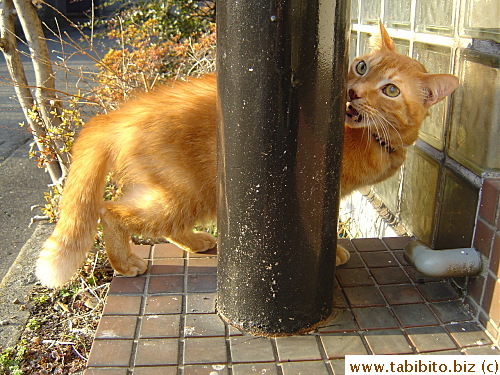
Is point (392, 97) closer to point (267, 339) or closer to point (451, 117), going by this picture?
point (451, 117)

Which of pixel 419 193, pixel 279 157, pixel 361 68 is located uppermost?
pixel 361 68

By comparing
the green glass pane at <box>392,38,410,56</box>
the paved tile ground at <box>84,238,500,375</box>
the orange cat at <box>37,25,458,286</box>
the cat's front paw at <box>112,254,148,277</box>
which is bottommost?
the paved tile ground at <box>84,238,500,375</box>

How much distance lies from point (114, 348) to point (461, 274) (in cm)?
159

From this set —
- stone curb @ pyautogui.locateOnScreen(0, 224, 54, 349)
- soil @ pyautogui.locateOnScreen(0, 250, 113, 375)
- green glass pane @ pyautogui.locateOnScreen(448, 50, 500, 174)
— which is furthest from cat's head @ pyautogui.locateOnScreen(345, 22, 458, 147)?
stone curb @ pyautogui.locateOnScreen(0, 224, 54, 349)

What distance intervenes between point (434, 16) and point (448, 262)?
1286 mm

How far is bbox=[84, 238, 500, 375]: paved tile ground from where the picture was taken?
2.17 meters

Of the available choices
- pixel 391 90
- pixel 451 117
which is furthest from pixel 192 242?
pixel 451 117

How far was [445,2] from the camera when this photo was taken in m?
2.60

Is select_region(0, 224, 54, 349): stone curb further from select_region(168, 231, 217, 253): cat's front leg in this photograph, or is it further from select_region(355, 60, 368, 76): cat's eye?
select_region(355, 60, 368, 76): cat's eye

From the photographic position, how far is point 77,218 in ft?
8.75

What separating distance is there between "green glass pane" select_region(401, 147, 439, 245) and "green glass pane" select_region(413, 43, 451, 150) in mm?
116

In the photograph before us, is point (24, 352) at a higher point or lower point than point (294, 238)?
lower

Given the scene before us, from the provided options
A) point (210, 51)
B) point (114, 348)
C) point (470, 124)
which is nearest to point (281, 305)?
point (114, 348)

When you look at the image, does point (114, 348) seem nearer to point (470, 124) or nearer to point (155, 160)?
point (155, 160)
